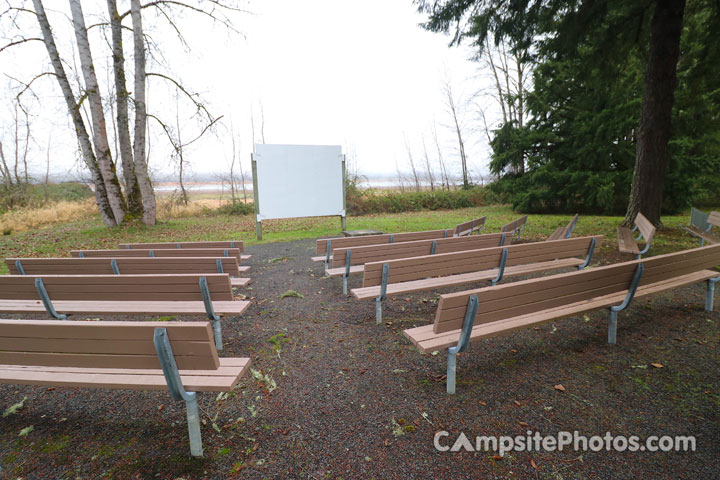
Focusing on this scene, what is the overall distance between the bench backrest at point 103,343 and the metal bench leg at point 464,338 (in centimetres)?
153

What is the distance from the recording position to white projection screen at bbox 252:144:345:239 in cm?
970

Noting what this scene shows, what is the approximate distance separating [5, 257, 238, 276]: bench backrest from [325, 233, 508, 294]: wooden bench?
130 cm

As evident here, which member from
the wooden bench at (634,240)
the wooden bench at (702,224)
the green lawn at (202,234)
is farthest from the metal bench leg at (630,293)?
the wooden bench at (702,224)

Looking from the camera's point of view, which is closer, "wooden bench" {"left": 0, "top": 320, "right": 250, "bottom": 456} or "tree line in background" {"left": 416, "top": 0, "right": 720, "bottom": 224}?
"wooden bench" {"left": 0, "top": 320, "right": 250, "bottom": 456}

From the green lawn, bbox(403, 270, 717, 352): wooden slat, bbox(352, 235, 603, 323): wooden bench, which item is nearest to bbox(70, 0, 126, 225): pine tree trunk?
the green lawn

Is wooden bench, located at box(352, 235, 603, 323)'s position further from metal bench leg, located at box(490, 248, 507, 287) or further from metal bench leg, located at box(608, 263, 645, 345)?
metal bench leg, located at box(608, 263, 645, 345)

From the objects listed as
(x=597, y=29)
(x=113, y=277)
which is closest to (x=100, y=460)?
(x=113, y=277)

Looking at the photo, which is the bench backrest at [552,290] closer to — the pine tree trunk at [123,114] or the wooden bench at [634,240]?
the wooden bench at [634,240]

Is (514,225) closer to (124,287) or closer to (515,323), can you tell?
(515,323)

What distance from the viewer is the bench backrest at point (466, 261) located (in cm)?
357

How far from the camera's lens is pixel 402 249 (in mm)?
4695

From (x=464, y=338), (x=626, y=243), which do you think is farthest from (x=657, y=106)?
(x=464, y=338)

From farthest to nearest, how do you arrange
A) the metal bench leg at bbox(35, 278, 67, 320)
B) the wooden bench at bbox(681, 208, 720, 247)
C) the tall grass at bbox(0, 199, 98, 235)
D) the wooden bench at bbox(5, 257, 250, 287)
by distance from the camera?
the tall grass at bbox(0, 199, 98, 235)
the wooden bench at bbox(681, 208, 720, 247)
the wooden bench at bbox(5, 257, 250, 287)
the metal bench leg at bbox(35, 278, 67, 320)

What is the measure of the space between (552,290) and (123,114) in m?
13.6
